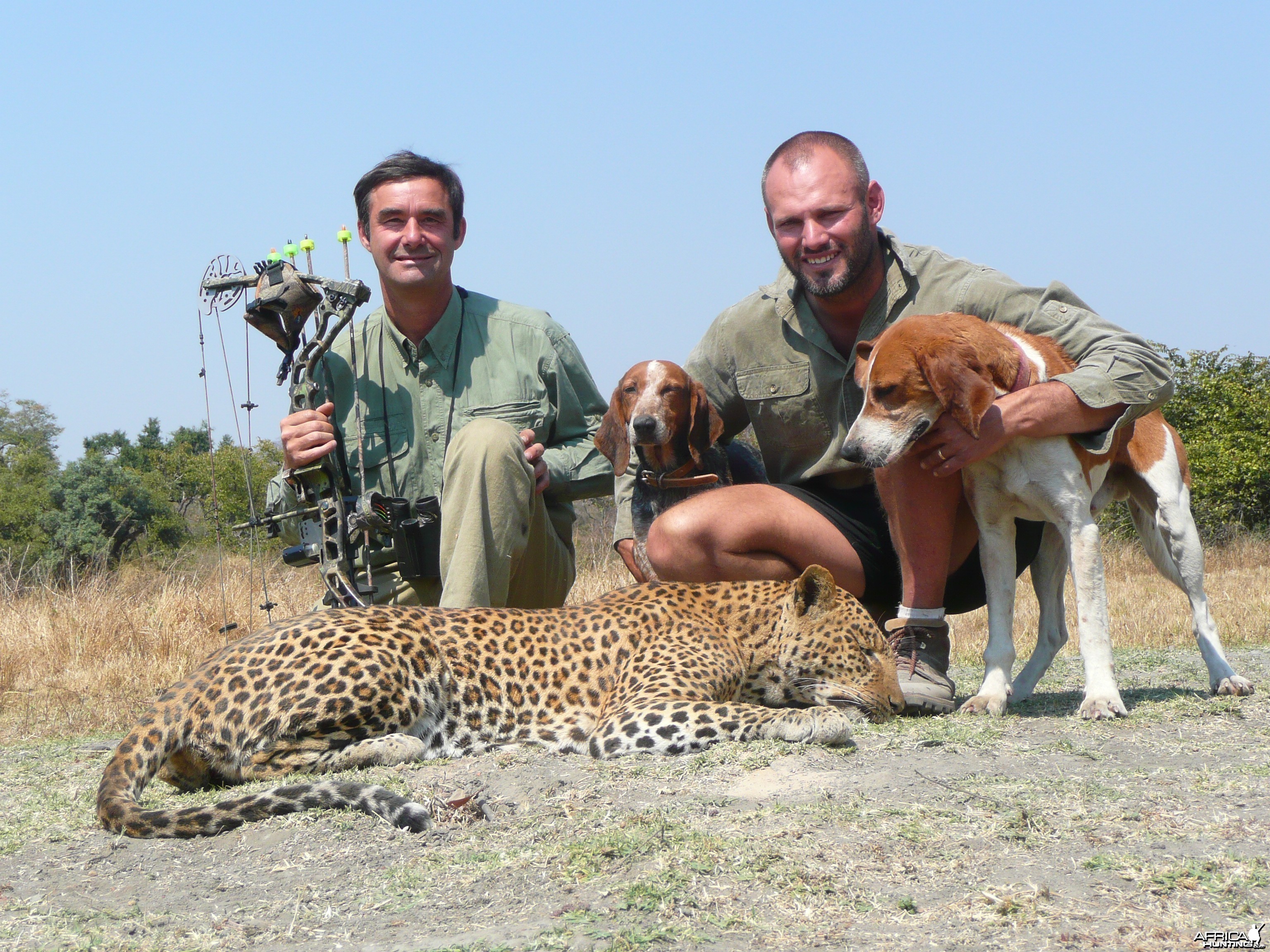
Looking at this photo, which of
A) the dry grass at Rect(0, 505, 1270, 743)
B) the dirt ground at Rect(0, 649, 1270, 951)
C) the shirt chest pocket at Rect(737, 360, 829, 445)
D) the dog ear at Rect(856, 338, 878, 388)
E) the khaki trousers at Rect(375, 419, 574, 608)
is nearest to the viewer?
the dirt ground at Rect(0, 649, 1270, 951)

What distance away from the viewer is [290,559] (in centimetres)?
531

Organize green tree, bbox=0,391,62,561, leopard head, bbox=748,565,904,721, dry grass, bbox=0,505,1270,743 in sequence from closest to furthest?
leopard head, bbox=748,565,904,721, dry grass, bbox=0,505,1270,743, green tree, bbox=0,391,62,561

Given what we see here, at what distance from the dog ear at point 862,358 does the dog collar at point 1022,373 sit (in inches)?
20.9

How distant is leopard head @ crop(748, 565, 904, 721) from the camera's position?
14.1 ft

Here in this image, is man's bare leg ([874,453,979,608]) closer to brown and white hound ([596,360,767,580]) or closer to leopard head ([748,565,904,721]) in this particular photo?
leopard head ([748,565,904,721])

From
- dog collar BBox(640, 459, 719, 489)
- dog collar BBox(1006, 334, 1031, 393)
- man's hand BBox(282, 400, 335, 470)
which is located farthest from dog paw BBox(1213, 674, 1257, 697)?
man's hand BBox(282, 400, 335, 470)

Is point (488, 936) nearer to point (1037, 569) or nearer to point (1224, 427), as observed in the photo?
point (1037, 569)

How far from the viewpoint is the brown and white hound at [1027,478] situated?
13.8 feet

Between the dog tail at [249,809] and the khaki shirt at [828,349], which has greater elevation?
the khaki shirt at [828,349]

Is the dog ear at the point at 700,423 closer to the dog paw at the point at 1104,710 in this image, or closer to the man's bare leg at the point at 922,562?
the man's bare leg at the point at 922,562

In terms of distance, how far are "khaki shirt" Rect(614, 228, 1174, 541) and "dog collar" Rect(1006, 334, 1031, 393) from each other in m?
0.19

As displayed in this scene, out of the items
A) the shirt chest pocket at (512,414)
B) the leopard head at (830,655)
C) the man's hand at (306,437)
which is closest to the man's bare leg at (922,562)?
the leopard head at (830,655)

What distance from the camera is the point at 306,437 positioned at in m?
5.06

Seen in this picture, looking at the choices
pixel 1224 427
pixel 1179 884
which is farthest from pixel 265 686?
pixel 1224 427
